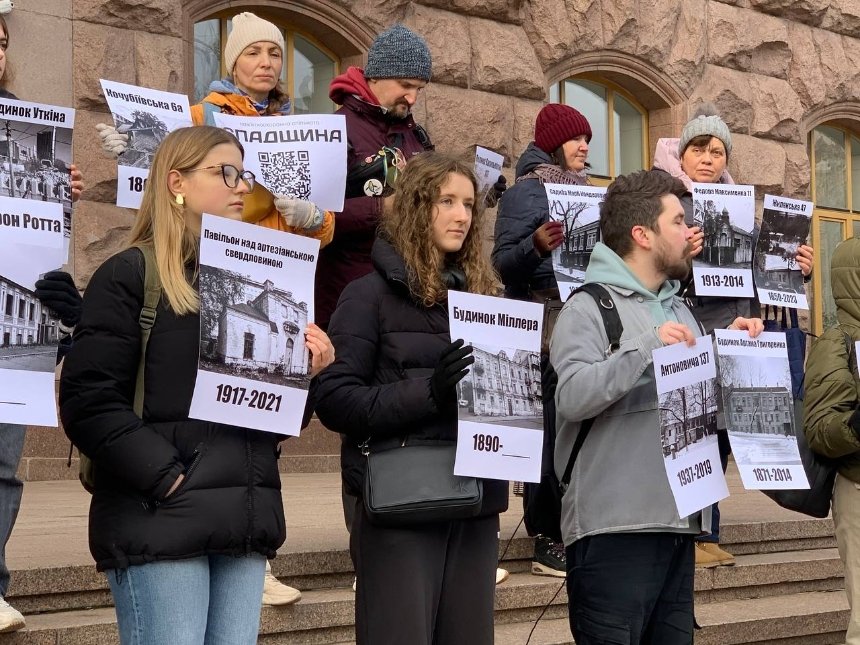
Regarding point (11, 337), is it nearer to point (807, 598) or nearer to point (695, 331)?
point (695, 331)

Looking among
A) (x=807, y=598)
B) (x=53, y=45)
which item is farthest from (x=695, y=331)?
(x=53, y=45)

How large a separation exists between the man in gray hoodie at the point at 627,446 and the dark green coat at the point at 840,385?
83 cm

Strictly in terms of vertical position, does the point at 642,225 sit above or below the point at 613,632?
above

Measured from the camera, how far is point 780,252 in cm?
568

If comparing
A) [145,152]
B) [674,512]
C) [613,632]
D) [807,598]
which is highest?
[145,152]

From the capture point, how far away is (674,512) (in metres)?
3.79

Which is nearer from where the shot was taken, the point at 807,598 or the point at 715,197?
the point at 715,197

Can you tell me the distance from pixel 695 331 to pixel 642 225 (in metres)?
0.36

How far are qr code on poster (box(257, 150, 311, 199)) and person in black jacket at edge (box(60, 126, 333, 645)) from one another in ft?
3.99

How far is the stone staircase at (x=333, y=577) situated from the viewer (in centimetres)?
471

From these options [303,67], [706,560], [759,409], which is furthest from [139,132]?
[303,67]

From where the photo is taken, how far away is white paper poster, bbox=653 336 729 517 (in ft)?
12.2

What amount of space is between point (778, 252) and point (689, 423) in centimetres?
202

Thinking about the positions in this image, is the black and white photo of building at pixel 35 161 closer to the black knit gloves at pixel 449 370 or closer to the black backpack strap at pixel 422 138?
the black knit gloves at pixel 449 370
